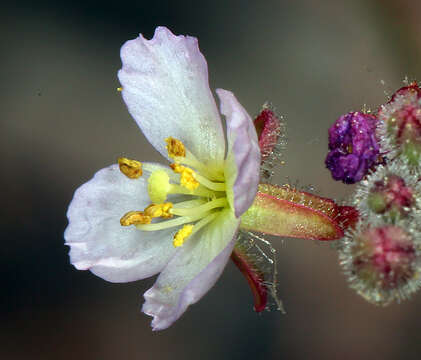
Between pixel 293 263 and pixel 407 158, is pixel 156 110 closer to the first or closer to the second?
pixel 407 158

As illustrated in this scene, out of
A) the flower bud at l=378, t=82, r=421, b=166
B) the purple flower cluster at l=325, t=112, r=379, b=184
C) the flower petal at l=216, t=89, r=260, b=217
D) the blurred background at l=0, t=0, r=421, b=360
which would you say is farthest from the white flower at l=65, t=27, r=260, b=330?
the blurred background at l=0, t=0, r=421, b=360

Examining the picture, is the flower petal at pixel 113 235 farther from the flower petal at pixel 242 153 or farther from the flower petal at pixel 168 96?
the flower petal at pixel 242 153

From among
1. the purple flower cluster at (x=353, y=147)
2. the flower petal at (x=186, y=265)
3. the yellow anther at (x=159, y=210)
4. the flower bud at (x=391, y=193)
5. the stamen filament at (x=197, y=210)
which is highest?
the purple flower cluster at (x=353, y=147)

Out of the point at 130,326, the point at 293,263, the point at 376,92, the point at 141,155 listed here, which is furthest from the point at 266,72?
the point at 130,326

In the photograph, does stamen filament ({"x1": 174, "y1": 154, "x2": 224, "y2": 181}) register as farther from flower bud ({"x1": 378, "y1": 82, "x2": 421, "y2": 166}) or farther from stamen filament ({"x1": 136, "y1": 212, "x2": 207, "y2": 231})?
flower bud ({"x1": 378, "y1": 82, "x2": 421, "y2": 166})

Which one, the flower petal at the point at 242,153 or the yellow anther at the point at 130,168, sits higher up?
the flower petal at the point at 242,153

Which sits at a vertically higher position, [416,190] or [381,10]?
[381,10]

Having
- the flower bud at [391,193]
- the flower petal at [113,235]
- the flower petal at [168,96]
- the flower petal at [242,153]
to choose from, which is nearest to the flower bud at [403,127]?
the flower bud at [391,193]
